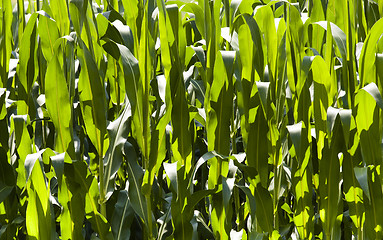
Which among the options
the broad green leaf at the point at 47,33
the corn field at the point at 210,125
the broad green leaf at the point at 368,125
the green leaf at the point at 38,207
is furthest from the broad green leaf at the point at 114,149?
the broad green leaf at the point at 368,125

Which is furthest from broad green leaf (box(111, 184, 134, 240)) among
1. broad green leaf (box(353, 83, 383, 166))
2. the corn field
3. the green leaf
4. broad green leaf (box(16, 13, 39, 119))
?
broad green leaf (box(353, 83, 383, 166))

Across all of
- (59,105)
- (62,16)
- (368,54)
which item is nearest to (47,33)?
(62,16)

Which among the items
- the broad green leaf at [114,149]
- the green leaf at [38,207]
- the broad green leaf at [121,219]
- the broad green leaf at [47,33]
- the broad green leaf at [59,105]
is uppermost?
the broad green leaf at [47,33]

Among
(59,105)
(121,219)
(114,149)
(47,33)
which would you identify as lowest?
(121,219)

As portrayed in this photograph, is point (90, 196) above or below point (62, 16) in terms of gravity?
below

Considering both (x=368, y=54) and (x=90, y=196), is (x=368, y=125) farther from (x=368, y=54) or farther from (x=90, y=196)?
(x=90, y=196)

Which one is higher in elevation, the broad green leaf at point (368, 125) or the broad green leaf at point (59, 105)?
the broad green leaf at point (59, 105)

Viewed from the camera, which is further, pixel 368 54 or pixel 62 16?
pixel 62 16

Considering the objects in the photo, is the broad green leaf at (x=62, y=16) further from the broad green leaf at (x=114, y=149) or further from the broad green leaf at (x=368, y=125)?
the broad green leaf at (x=368, y=125)

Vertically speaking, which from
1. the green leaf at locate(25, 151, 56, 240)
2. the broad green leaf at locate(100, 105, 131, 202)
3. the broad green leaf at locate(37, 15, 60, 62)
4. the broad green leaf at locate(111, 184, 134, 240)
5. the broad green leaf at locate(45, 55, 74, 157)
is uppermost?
the broad green leaf at locate(37, 15, 60, 62)

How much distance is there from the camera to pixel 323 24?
1174mm

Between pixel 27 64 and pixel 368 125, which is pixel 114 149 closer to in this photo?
pixel 27 64

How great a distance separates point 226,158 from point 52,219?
1.33 feet

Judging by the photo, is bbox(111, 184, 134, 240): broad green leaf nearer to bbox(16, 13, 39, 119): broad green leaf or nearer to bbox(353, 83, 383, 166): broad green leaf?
bbox(16, 13, 39, 119): broad green leaf
